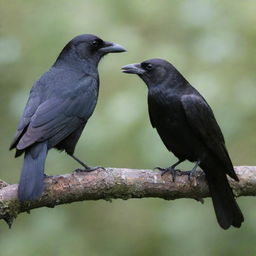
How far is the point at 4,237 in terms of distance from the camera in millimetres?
6945

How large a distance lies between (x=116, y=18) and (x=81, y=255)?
208 cm

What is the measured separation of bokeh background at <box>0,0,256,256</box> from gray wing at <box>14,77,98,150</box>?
250mm

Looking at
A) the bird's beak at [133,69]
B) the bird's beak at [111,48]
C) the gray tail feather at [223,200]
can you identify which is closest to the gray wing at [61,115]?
the bird's beak at [133,69]

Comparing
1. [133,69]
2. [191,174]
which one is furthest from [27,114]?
[191,174]

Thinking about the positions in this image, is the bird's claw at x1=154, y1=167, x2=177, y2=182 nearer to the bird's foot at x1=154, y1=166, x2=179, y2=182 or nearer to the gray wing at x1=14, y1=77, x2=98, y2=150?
the bird's foot at x1=154, y1=166, x2=179, y2=182

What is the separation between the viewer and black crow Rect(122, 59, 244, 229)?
20.4 feet

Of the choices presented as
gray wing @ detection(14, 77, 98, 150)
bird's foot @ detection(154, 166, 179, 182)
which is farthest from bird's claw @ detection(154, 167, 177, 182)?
gray wing @ detection(14, 77, 98, 150)

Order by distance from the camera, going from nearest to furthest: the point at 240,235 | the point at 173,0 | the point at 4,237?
1. the point at 240,235
2. the point at 4,237
3. the point at 173,0

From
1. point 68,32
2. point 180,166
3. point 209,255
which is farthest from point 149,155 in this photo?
point 68,32

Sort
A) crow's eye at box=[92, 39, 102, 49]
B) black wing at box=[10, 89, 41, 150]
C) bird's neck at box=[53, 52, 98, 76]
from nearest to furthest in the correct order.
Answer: black wing at box=[10, 89, 41, 150], bird's neck at box=[53, 52, 98, 76], crow's eye at box=[92, 39, 102, 49]

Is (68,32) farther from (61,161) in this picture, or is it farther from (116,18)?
(61,161)

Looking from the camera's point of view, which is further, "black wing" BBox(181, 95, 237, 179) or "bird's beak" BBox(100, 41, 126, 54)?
"bird's beak" BBox(100, 41, 126, 54)

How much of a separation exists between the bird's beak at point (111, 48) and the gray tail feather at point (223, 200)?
1326 millimetres

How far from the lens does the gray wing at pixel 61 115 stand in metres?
5.91
